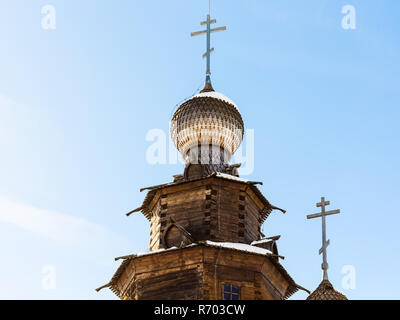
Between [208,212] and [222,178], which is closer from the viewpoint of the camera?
[208,212]

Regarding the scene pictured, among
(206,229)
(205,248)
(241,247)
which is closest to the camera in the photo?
(205,248)

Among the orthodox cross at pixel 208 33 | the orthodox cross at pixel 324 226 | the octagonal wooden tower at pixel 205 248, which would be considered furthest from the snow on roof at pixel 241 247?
the orthodox cross at pixel 208 33

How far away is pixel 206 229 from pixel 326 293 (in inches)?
234

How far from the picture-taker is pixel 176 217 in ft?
111

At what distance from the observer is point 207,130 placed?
119ft

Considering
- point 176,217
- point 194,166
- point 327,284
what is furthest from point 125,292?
point 327,284

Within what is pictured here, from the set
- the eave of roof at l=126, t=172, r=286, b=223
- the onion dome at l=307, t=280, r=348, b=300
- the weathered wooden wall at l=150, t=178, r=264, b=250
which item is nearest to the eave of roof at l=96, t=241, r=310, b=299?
the weathered wooden wall at l=150, t=178, r=264, b=250

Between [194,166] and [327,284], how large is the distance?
7174 millimetres

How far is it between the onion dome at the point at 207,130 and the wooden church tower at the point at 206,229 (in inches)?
1.6

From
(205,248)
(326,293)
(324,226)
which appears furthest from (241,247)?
(324,226)

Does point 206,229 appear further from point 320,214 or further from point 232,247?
point 320,214

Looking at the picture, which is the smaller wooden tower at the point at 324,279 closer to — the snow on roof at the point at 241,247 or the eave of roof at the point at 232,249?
the eave of roof at the point at 232,249

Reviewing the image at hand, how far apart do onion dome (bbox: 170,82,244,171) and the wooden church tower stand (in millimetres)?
41
